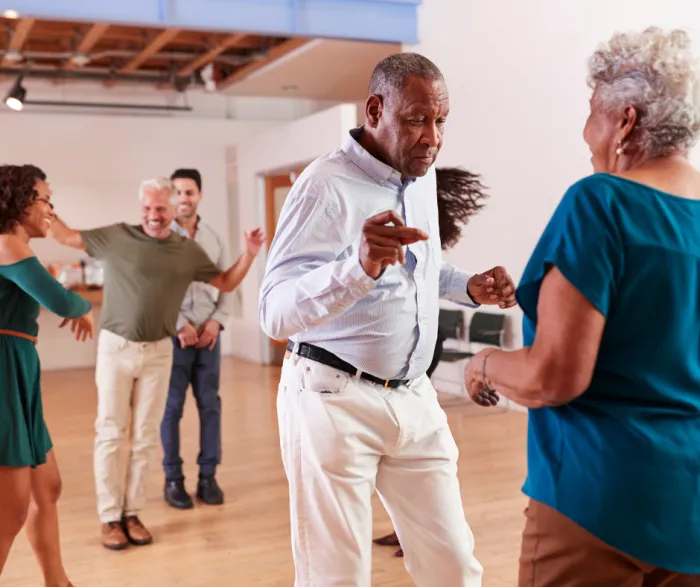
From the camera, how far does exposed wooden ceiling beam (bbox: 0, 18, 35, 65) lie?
8.92 meters

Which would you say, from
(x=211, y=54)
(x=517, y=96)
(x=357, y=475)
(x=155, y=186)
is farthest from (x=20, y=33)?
(x=357, y=475)

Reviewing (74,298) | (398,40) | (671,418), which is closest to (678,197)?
(671,418)

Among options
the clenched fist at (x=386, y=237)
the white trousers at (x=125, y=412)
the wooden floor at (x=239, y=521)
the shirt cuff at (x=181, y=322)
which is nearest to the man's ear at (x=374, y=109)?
the clenched fist at (x=386, y=237)

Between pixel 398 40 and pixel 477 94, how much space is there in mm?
1109

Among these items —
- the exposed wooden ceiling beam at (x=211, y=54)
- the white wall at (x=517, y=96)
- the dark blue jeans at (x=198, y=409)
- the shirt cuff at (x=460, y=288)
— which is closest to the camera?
the shirt cuff at (x=460, y=288)

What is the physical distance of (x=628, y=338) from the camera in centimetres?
157

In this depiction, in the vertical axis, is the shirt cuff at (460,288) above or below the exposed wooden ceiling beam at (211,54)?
below

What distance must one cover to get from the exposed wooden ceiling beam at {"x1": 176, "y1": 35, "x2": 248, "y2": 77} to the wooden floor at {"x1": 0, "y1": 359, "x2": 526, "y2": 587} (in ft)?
15.1

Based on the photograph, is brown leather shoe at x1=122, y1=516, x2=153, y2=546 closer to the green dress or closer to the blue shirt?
the green dress

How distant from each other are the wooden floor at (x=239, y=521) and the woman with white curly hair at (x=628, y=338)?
2.27m

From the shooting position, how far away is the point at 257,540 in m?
4.37

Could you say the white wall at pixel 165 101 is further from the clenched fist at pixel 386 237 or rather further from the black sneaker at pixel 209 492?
the clenched fist at pixel 386 237

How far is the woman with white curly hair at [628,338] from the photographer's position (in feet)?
5.00

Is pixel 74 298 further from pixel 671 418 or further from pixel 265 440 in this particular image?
pixel 265 440
